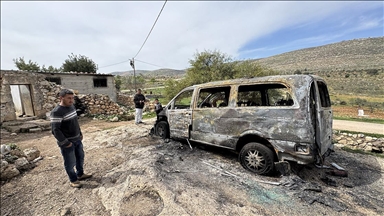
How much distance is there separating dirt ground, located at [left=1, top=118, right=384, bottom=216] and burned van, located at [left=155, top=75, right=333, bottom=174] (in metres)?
0.44

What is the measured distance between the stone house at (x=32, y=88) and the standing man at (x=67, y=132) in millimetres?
10342

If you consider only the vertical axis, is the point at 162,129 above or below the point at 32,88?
below

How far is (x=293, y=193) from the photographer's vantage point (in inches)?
111

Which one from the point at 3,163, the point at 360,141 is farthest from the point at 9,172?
the point at 360,141

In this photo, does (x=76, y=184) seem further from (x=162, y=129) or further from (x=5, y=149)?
(x=162, y=129)

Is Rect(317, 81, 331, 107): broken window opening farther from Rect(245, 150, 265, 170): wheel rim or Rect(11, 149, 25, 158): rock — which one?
Rect(11, 149, 25, 158): rock

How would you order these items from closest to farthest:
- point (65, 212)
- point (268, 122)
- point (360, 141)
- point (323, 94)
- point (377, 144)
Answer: point (65, 212)
point (268, 122)
point (323, 94)
point (377, 144)
point (360, 141)

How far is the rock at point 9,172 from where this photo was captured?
3.61m

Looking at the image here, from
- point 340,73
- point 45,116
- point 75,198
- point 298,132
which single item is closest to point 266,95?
point 298,132

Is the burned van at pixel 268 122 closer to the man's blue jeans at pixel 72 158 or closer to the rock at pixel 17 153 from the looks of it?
the man's blue jeans at pixel 72 158

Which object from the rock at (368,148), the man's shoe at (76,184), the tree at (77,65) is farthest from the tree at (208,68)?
the tree at (77,65)

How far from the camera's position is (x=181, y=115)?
4832 millimetres

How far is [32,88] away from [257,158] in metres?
14.4

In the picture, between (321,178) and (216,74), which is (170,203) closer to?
(321,178)
